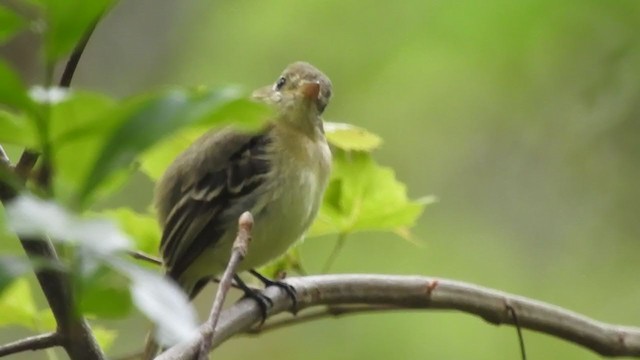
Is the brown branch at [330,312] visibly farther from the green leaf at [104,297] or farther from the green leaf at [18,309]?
the green leaf at [104,297]

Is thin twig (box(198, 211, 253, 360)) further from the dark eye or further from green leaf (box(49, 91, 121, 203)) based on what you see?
the dark eye

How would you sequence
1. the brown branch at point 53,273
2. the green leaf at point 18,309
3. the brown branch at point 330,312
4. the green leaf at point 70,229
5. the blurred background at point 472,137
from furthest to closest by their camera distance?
1. the blurred background at point 472,137
2. the brown branch at point 330,312
3. the green leaf at point 18,309
4. the brown branch at point 53,273
5. the green leaf at point 70,229

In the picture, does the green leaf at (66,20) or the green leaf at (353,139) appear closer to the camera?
the green leaf at (66,20)

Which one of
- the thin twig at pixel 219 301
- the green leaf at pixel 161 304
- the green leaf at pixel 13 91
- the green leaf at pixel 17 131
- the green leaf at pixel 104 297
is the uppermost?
the green leaf at pixel 13 91

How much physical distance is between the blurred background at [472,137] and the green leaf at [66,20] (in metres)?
1.86

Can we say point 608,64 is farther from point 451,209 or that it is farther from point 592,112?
point 451,209

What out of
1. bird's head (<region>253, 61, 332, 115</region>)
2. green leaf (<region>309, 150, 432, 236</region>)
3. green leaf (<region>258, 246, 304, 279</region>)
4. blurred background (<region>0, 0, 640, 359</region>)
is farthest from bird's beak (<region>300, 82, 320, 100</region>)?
blurred background (<region>0, 0, 640, 359</region>)

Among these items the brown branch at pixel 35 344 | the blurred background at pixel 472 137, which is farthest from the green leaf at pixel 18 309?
the blurred background at pixel 472 137

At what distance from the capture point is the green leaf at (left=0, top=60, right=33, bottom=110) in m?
0.35

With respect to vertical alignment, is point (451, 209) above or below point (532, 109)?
below

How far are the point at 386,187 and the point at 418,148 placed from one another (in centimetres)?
182

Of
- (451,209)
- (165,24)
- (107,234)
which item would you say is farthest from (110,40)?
(107,234)

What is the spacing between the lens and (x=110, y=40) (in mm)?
3609

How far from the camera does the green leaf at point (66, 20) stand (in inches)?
14.1
